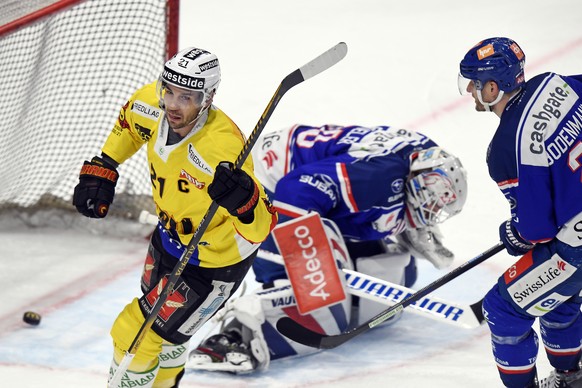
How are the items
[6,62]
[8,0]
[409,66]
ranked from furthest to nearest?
[409,66] < [8,0] < [6,62]

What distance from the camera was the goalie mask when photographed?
10.3ft

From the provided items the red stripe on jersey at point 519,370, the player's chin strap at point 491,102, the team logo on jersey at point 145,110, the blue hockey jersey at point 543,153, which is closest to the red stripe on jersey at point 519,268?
the blue hockey jersey at point 543,153

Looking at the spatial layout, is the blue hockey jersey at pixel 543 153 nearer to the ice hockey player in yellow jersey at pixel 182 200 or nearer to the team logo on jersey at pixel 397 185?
the ice hockey player in yellow jersey at pixel 182 200

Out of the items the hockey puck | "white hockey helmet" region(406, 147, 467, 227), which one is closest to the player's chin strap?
"white hockey helmet" region(406, 147, 467, 227)

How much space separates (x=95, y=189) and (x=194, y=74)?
0.59 metres

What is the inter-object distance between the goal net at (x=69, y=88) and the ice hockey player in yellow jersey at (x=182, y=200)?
1.71 meters

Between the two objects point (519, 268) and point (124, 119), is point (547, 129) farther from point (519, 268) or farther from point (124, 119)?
point (124, 119)

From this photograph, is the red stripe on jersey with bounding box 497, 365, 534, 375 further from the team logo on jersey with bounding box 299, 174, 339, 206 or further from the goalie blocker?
the team logo on jersey with bounding box 299, 174, 339, 206

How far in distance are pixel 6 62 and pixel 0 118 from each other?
26 cm

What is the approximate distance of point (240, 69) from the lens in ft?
22.3

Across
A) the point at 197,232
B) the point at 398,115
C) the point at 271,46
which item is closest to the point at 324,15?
the point at 271,46

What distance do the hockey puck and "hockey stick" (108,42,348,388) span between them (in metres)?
1.10

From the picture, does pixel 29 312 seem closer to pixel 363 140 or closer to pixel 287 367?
pixel 287 367

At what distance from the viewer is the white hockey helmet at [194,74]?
315 cm
